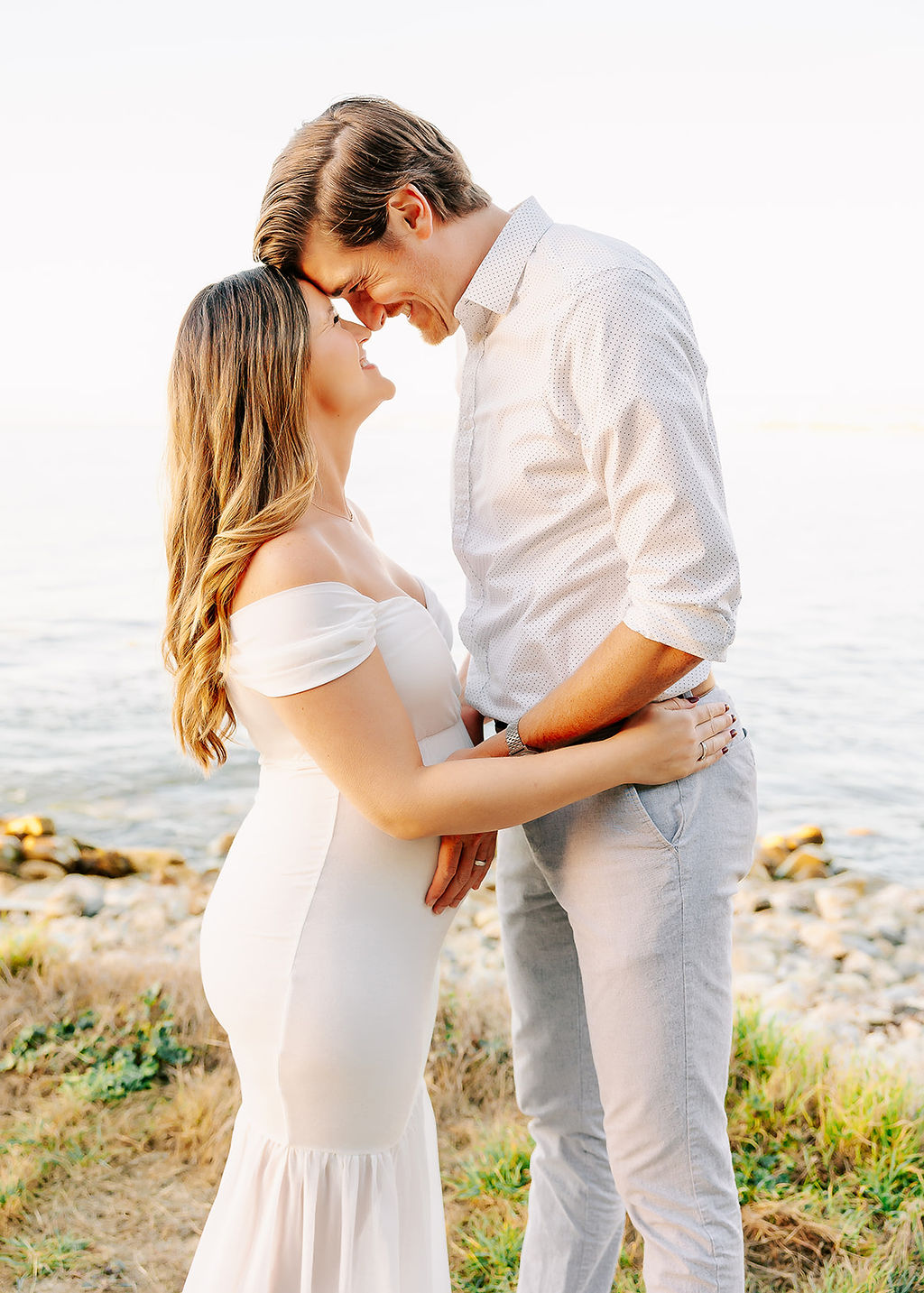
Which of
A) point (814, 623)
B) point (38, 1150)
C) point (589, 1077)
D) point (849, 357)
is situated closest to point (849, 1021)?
point (589, 1077)

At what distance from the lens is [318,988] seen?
163 centimetres

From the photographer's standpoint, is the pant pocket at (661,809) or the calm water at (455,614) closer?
the pant pocket at (661,809)

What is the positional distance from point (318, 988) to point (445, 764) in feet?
1.35

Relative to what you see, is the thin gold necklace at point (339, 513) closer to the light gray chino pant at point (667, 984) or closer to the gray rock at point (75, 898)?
the light gray chino pant at point (667, 984)

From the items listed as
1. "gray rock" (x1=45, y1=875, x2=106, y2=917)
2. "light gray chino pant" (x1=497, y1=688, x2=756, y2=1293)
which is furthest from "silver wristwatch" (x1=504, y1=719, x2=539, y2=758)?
"gray rock" (x1=45, y1=875, x2=106, y2=917)

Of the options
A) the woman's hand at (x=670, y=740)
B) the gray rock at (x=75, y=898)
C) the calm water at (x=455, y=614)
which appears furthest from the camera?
the calm water at (x=455, y=614)

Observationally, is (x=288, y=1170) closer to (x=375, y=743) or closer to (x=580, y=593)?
(x=375, y=743)

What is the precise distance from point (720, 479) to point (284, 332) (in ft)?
2.47

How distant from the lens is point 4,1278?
2328mm

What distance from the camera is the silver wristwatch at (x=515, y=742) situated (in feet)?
5.45

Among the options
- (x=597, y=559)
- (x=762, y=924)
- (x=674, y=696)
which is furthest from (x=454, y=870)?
(x=762, y=924)

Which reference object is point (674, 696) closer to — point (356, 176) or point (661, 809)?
point (661, 809)

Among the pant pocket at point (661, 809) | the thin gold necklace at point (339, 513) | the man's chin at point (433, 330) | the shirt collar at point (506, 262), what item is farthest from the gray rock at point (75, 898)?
the shirt collar at point (506, 262)

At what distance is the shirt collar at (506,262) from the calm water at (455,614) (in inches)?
24.7
